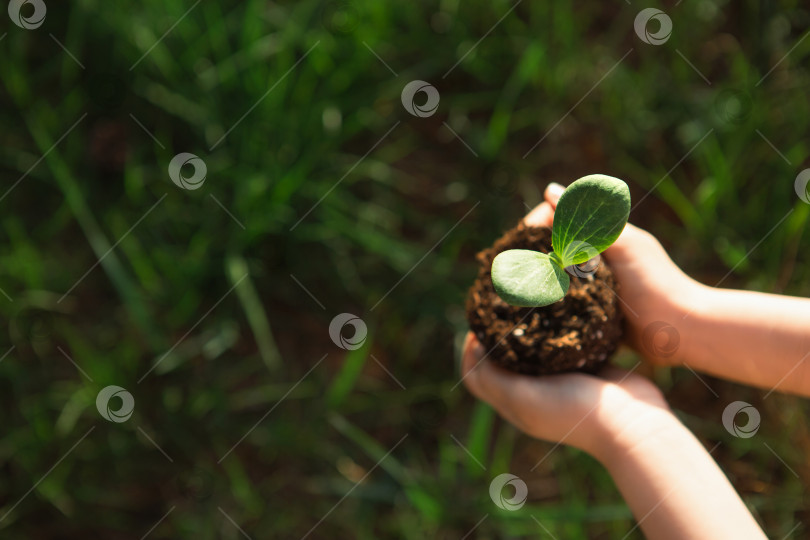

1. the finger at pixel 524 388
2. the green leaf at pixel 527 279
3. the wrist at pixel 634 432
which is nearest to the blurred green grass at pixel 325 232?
the finger at pixel 524 388

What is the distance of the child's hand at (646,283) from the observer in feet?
3.41

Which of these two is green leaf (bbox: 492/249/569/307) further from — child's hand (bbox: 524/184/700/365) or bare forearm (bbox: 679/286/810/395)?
bare forearm (bbox: 679/286/810/395)

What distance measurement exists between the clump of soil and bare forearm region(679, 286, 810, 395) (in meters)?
0.13

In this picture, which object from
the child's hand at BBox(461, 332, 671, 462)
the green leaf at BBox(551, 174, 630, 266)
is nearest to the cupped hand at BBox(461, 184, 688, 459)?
the child's hand at BBox(461, 332, 671, 462)

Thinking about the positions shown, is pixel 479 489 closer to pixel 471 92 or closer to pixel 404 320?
pixel 404 320

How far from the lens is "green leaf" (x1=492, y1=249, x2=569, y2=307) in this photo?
77 cm

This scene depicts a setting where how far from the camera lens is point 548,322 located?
39.3 inches

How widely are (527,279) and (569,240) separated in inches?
3.9

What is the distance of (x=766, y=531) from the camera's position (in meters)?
1.29

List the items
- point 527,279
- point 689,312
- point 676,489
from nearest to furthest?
point 527,279 → point 676,489 → point 689,312

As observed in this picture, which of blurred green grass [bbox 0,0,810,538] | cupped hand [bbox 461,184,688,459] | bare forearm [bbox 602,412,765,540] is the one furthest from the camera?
blurred green grass [bbox 0,0,810,538]

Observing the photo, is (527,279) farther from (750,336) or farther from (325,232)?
(325,232)

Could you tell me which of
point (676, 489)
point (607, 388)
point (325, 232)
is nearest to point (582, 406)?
point (607, 388)

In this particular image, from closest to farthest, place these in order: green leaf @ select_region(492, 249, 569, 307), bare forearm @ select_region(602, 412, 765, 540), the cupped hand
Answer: green leaf @ select_region(492, 249, 569, 307) < bare forearm @ select_region(602, 412, 765, 540) < the cupped hand
